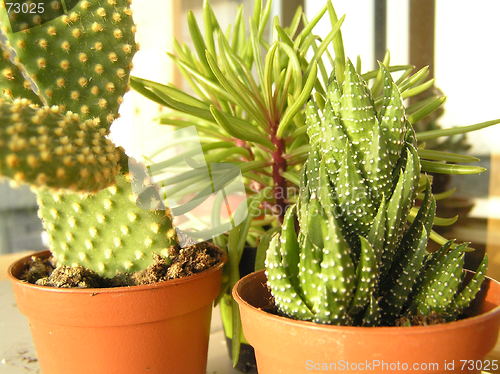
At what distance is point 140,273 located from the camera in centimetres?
52

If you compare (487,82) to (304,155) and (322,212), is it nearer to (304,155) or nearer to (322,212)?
(304,155)

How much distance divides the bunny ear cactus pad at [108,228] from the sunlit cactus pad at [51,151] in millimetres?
109

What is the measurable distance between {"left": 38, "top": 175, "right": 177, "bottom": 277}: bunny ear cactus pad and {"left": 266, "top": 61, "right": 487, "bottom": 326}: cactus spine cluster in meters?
0.18

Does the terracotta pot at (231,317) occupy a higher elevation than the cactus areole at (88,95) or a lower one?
lower

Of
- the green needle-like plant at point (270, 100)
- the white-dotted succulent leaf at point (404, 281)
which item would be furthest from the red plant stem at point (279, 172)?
the white-dotted succulent leaf at point (404, 281)

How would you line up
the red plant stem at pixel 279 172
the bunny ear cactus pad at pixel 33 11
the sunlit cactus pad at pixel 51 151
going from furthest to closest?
the red plant stem at pixel 279 172, the bunny ear cactus pad at pixel 33 11, the sunlit cactus pad at pixel 51 151

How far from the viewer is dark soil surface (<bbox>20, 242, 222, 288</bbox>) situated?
1.67 feet

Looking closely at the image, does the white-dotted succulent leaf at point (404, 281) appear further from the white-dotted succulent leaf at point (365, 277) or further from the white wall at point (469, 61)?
the white wall at point (469, 61)

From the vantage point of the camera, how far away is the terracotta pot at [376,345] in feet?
1.13

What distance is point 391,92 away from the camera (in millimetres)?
412

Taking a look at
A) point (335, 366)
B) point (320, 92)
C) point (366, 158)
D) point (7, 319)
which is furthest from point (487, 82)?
point (7, 319)

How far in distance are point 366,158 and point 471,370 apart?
19 cm

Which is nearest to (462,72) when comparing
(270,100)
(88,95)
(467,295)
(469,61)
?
(469,61)

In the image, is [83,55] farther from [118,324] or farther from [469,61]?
[469,61]
